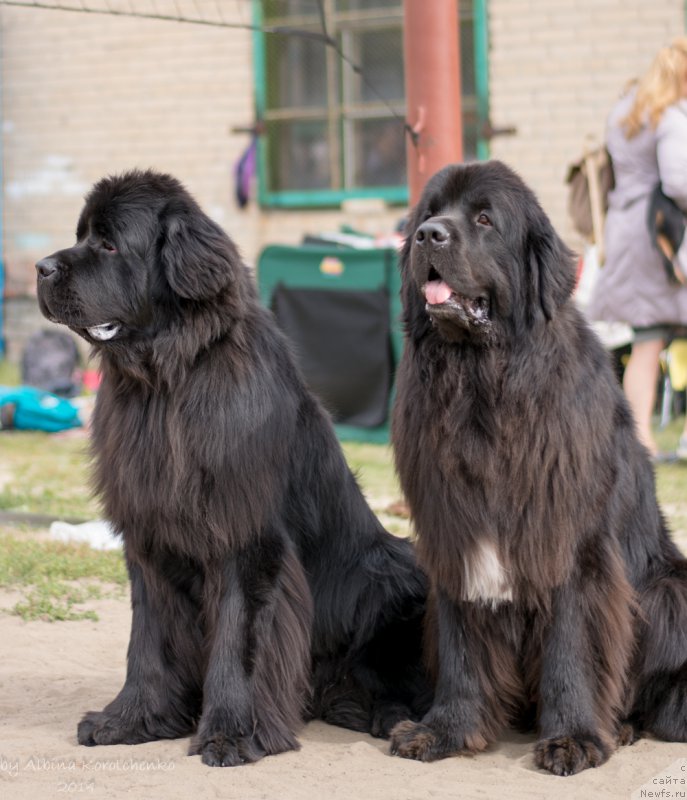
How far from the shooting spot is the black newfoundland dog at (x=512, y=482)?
A: 311cm

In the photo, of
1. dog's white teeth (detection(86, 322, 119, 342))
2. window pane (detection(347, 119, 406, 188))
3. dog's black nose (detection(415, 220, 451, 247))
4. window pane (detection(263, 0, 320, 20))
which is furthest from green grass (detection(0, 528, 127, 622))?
window pane (detection(263, 0, 320, 20))

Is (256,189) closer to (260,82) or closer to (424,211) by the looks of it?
(260,82)

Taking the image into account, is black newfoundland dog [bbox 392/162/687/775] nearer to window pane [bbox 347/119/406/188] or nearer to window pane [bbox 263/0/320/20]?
window pane [bbox 347/119/406/188]

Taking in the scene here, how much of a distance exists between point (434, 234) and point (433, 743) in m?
1.38

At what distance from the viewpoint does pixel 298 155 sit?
1133cm

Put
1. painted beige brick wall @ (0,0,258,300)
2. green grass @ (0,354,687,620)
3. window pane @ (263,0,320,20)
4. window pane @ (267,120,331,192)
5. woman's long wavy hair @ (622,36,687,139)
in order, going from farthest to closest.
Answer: painted beige brick wall @ (0,0,258,300) < window pane @ (267,120,331,192) < window pane @ (263,0,320,20) < woman's long wavy hair @ (622,36,687,139) < green grass @ (0,354,687,620)

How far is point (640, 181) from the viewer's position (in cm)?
699

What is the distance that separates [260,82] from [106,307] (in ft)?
27.8

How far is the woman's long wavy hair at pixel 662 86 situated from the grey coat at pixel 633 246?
0.11 m

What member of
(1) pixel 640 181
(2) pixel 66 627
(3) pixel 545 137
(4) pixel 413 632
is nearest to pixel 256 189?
(3) pixel 545 137

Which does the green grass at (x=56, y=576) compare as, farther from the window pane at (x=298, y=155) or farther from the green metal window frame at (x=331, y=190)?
the window pane at (x=298, y=155)

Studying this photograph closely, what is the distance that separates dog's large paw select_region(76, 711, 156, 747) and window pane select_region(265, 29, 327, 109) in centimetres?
860

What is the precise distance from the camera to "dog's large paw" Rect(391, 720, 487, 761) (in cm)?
323

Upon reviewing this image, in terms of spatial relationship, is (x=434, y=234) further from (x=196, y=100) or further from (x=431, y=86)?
(x=196, y=100)
